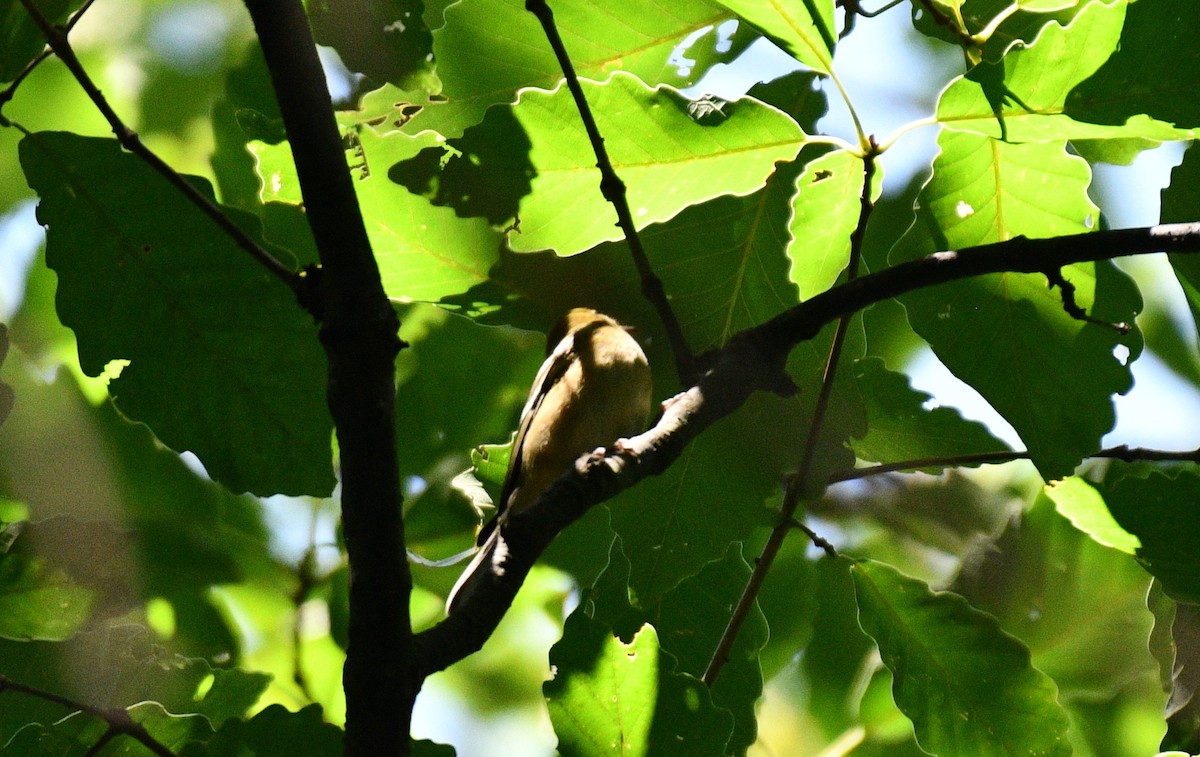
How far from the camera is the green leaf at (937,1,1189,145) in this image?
1.83 meters

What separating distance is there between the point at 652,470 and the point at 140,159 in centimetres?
111

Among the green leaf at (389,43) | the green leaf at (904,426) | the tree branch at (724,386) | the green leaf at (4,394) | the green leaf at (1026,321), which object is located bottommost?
the green leaf at (904,426)

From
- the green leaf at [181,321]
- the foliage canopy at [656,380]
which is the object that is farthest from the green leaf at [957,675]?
the green leaf at [181,321]

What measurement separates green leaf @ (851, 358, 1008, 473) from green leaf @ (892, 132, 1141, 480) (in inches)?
18.0

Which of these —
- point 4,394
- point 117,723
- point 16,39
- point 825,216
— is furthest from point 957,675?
point 16,39

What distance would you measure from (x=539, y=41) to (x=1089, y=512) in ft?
5.30

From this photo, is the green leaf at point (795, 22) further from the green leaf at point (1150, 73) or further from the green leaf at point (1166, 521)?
the green leaf at point (1166, 521)

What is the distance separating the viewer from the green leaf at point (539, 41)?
93.0 inches

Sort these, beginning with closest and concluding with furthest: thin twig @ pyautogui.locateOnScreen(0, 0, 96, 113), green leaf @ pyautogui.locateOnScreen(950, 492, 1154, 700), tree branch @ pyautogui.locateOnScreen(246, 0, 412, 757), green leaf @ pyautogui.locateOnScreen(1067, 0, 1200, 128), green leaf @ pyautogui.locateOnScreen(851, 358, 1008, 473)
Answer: tree branch @ pyautogui.locateOnScreen(246, 0, 412, 757) < green leaf @ pyautogui.locateOnScreen(1067, 0, 1200, 128) < thin twig @ pyautogui.locateOnScreen(0, 0, 96, 113) < green leaf @ pyautogui.locateOnScreen(851, 358, 1008, 473) < green leaf @ pyautogui.locateOnScreen(950, 492, 1154, 700)

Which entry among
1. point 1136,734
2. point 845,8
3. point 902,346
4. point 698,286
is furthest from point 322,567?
point 1136,734

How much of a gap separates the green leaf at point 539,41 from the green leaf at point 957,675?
1321 millimetres

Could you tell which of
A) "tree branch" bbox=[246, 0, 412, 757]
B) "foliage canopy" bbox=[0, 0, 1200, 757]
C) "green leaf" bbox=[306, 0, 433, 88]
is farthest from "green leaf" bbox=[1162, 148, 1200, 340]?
"green leaf" bbox=[306, 0, 433, 88]

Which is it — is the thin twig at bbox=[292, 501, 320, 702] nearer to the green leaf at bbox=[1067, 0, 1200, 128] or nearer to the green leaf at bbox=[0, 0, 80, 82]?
the green leaf at bbox=[0, 0, 80, 82]

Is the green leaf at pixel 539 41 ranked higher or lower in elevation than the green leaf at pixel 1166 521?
higher
